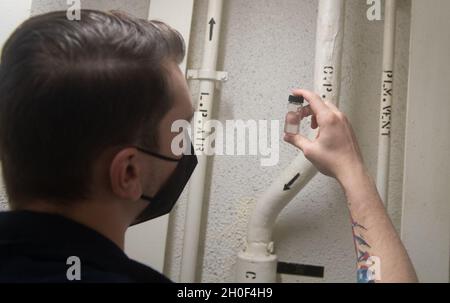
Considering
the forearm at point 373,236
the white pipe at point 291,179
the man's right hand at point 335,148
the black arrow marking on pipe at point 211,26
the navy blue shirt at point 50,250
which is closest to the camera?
the navy blue shirt at point 50,250

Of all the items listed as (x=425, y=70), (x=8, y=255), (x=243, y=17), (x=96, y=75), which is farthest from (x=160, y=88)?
(x=425, y=70)

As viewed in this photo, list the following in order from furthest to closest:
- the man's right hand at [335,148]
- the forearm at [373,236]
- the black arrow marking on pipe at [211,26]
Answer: the black arrow marking on pipe at [211,26]
the man's right hand at [335,148]
the forearm at [373,236]

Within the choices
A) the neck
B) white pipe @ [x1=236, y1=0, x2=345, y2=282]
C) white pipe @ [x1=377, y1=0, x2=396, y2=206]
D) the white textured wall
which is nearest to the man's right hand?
white pipe @ [x1=236, y1=0, x2=345, y2=282]

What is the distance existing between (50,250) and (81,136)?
140 millimetres

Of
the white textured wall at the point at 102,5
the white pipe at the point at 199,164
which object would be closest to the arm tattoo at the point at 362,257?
the white pipe at the point at 199,164

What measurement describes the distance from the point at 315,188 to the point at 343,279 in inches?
10.5

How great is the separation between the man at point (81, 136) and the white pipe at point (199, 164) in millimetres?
436

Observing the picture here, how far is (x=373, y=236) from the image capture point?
23.5 inches

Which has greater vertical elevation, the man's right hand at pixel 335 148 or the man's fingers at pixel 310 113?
the man's fingers at pixel 310 113

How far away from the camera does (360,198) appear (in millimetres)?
619

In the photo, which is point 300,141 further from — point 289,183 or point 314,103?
point 289,183

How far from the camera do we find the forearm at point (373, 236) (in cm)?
55

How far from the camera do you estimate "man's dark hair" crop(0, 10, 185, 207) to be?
16.1 inches

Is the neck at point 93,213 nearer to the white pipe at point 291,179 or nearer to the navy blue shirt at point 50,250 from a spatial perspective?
the navy blue shirt at point 50,250
